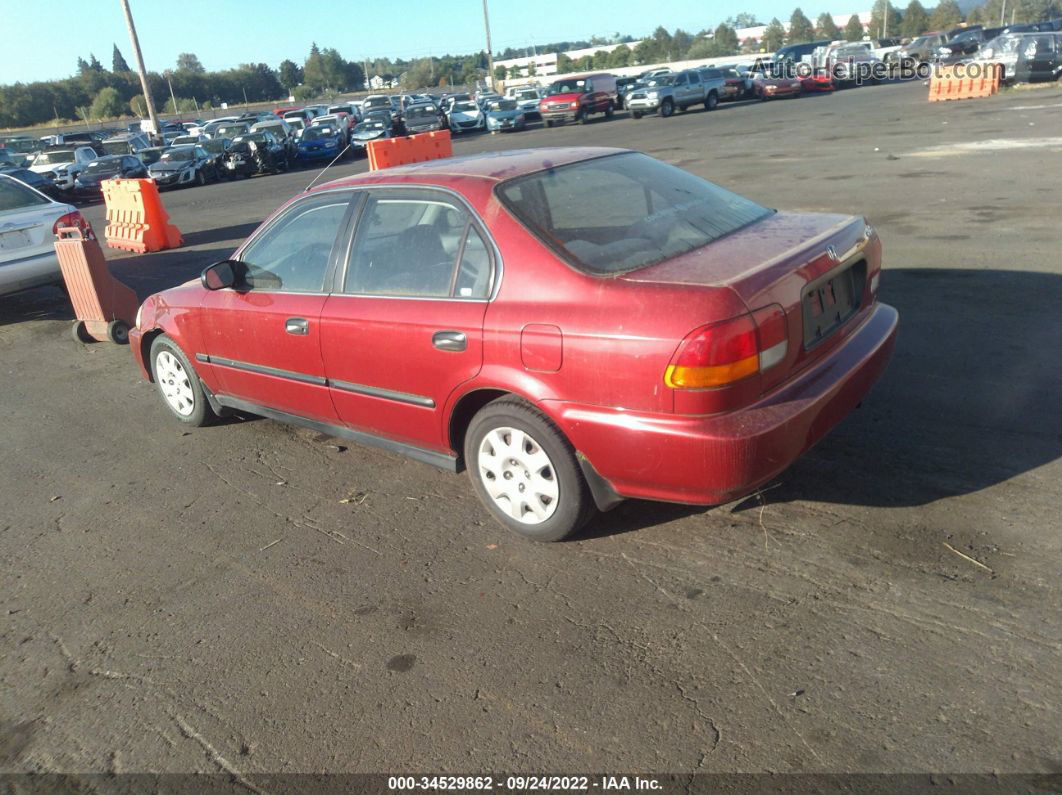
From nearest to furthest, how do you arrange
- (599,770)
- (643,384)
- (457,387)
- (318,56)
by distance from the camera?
1. (599,770)
2. (643,384)
3. (457,387)
4. (318,56)

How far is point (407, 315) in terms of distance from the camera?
4164mm

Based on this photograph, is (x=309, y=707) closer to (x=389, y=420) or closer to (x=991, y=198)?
(x=389, y=420)

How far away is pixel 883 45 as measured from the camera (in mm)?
49125

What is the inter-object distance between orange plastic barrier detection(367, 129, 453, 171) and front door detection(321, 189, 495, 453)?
1146 centimetres

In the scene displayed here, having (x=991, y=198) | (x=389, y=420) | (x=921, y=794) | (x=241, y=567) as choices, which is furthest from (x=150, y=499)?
(x=991, y=198)

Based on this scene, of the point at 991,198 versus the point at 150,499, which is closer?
the point at 150,499

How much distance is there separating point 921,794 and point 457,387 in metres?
2.39

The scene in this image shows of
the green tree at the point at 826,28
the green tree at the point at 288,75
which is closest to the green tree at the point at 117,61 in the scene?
the green tree at the point at 288,75

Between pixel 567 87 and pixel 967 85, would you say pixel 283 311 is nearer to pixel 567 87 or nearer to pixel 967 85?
pixel 967 85

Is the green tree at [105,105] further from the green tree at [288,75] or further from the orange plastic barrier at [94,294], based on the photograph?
the orange plastic barrier at [94,294]

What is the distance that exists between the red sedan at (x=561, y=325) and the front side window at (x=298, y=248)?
0.01 metres

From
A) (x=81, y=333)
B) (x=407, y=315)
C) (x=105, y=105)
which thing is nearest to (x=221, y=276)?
(x=407, y=315)

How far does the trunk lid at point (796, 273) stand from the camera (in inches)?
138

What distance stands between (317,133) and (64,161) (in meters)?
8.02
